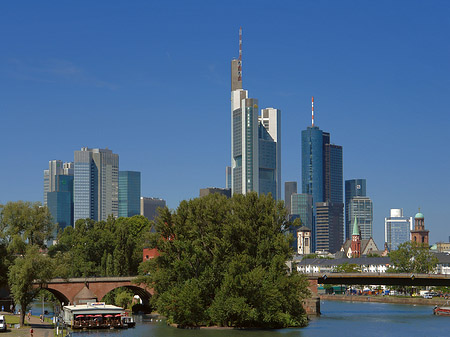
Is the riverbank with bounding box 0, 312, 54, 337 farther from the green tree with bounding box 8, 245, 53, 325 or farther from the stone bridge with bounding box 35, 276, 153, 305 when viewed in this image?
the stone bridge with bounding box 35, 276, 153, 305

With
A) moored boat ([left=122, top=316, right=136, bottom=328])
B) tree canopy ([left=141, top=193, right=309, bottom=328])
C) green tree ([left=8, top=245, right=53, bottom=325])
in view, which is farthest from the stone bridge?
tree canopy ([left=141, top=193, right=309, bottom=328])

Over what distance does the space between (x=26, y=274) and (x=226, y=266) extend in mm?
25992

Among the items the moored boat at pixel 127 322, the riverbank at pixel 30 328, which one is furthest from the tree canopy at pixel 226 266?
the riverbank at pixel 30 328

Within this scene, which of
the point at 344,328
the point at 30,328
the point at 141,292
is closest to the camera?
the point at 30,328

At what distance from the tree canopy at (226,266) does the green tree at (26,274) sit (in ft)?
46.2

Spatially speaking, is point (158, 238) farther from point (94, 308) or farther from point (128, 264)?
point (128, 264)

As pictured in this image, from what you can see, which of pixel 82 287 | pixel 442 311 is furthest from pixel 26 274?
pixel 442 311

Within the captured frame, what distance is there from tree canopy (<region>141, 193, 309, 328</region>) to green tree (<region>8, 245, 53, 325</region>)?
1408 centimetres

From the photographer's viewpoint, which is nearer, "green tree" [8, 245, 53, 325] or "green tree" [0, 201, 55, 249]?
"green tree" [8, 245, 53, 325]

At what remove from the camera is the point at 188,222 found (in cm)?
10988

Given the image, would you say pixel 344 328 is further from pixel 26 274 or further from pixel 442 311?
pixel 26 274

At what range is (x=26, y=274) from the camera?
105m

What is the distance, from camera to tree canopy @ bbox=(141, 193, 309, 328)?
340 ft

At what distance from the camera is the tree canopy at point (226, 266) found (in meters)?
104
